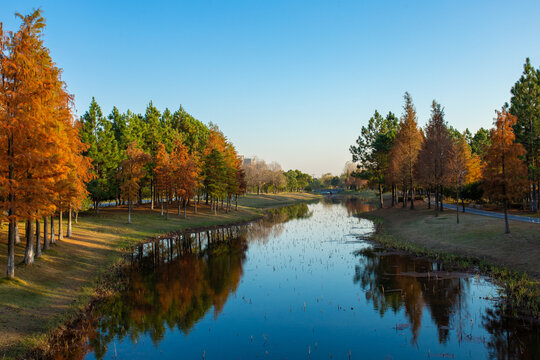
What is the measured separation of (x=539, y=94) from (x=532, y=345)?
140 ft

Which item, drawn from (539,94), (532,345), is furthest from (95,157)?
(539,94)

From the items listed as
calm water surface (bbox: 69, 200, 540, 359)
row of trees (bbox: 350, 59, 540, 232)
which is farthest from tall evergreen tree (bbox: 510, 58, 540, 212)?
calm water surface (bbox: 69, 200, 540, 359)

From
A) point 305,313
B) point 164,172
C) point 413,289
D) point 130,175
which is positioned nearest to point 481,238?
point 413,289

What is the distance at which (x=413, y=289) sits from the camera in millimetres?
21219

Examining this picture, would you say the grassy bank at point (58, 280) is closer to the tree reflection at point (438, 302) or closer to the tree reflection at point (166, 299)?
the tree reflection at point (166, 299)

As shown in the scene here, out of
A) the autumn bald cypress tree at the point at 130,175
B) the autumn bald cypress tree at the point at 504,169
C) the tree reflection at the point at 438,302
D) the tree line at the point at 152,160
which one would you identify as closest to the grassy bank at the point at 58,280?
the autumn bald cypress tree at the point at 130,175

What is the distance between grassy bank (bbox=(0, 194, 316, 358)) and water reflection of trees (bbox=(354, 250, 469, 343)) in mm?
17011

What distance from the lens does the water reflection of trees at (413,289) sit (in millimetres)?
17297

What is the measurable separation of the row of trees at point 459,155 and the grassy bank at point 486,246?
2.98 m

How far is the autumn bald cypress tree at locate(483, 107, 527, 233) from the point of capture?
2912 cm

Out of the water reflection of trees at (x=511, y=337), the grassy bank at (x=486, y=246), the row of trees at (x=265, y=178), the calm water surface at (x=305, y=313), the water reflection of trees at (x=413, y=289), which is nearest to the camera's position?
the water reflection of trees at (x=511, y=337)

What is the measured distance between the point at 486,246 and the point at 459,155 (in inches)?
799

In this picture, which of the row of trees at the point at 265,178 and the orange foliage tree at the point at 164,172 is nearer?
the orange foliage tree at the point at 164,172

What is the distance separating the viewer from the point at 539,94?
4322cm
